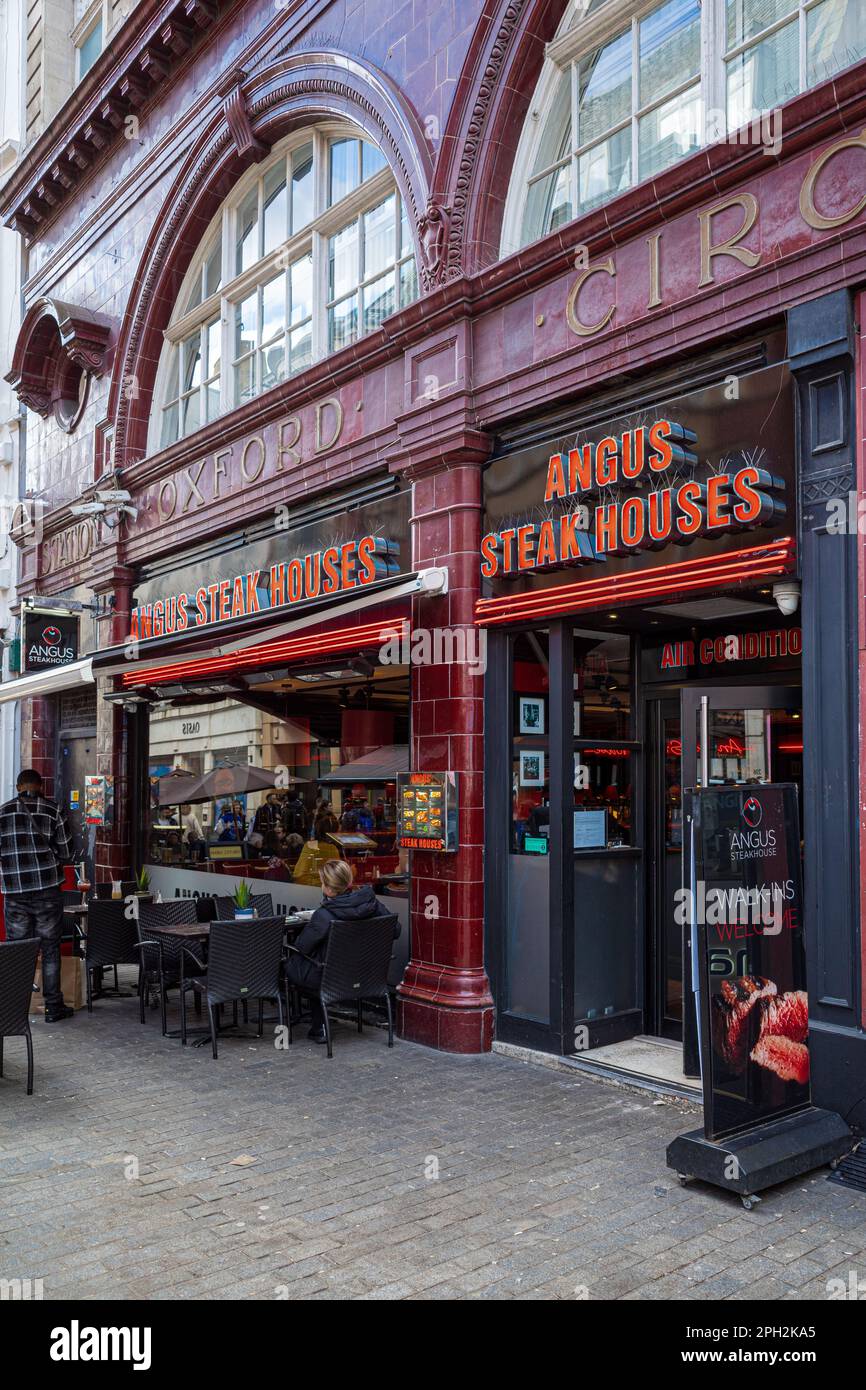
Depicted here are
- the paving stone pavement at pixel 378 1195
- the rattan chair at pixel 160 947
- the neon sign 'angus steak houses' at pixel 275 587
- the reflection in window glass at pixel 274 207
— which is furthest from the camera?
the reflection in window glass at pixel 274 207

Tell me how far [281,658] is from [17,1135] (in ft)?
15.1

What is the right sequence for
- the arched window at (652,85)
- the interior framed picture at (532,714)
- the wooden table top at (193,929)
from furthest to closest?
the wooden table top at (193,929)
the interior framed picture at (532,714)
the arched window at (652,85)

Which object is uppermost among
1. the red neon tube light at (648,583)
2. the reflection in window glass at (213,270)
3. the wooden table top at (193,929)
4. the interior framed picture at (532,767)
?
the reflection in window glass at (213,270)

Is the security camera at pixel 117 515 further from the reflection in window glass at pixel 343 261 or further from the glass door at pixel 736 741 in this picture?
the glass door at pixel 736 741

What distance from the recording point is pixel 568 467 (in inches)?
285

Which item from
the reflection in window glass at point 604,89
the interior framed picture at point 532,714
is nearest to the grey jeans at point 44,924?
the interior framed picture at point 532,714

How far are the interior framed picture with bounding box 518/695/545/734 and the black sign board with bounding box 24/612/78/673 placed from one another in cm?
869

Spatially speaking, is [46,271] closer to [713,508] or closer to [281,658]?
[281,658]

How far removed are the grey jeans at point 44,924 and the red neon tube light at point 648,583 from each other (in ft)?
13.9

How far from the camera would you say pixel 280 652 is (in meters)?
9.41

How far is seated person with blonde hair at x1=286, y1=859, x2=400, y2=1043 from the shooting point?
7.79m

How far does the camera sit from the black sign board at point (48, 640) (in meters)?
14.5

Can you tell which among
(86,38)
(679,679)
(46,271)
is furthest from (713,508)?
(86,38)

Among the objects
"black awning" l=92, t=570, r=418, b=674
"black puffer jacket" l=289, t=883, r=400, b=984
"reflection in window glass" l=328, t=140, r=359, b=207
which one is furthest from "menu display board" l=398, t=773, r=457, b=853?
"reflection in window glass" l=328, t=140, r=359, b=207
